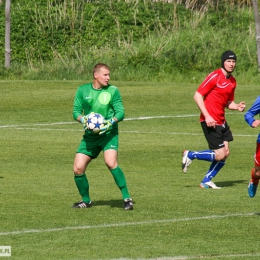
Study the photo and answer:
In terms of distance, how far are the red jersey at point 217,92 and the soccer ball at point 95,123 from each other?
2990 mm

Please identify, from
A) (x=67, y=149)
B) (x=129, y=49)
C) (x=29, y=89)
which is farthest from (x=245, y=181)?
(x=129, y=49)

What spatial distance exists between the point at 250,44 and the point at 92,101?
25.6 m

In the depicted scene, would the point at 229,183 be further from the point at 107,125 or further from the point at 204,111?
the point at 107,125

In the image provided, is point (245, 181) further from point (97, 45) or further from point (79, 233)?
point (97, 45)

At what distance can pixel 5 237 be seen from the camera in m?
9.32

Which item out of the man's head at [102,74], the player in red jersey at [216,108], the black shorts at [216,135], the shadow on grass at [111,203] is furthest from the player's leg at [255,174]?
the black shorts at [216,135]

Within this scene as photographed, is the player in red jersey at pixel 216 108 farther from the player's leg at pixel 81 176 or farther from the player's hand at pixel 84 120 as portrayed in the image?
the player's hand at pixel 84 120

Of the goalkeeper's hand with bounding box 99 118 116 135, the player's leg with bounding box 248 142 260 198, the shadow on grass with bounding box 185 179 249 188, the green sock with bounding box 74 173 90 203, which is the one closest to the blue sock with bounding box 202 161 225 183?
the shadow on grass with bounding box 185 179 249 188

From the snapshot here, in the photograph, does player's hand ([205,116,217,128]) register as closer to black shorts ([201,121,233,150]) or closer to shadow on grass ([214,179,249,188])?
black shorts ([201,121,233,150])

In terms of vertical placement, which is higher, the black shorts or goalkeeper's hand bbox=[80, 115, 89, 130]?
goalkeeper's hand bbox=[80, 115, 89, 130]

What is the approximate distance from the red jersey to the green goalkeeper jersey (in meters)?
2.64

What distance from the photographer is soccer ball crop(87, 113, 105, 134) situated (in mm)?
10992

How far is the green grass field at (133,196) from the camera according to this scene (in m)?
8.93

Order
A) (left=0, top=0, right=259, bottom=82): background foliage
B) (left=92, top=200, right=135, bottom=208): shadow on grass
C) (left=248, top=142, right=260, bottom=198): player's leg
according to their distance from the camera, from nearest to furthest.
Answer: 1. (left=248, top=142, right=260, bottom=198): player's leg
2. (left=92, top=200, right=135, bottom=208): shadow on grass
3. (left=0, top=0, right=259, bottom=82): background foliage
